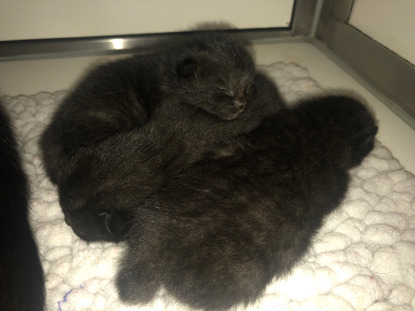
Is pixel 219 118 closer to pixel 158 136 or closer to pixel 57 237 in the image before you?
pixel 158 136

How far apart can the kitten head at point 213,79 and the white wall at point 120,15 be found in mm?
688

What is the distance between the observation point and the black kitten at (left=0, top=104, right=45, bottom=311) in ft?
2.66

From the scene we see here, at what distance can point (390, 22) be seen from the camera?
67.9 inches

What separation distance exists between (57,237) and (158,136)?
18.0 inches

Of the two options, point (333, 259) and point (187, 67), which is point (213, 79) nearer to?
point (187, 67)

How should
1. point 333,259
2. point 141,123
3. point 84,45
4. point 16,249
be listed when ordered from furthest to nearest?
point 84,45, point 141,123, point 333,259, point 16,249

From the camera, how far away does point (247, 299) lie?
3.34 feet

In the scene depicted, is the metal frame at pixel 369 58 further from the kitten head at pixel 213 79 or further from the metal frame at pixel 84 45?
the kitten head at pixel 213 79

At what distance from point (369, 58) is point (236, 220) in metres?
1.29

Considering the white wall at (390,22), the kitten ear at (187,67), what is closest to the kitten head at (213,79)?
the kitten ear at (187,67)

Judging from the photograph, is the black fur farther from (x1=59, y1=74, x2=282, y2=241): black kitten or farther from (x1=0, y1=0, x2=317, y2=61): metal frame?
(x1=0, y1=0, x2=317, y2=61): metal frame

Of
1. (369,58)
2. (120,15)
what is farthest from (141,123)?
(369,58)

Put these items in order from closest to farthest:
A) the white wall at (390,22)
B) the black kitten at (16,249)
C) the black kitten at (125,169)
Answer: the black kitten at (16,249), the black kitten at (125,169), the white wall at (390,22)

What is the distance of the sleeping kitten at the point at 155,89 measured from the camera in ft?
4.19
